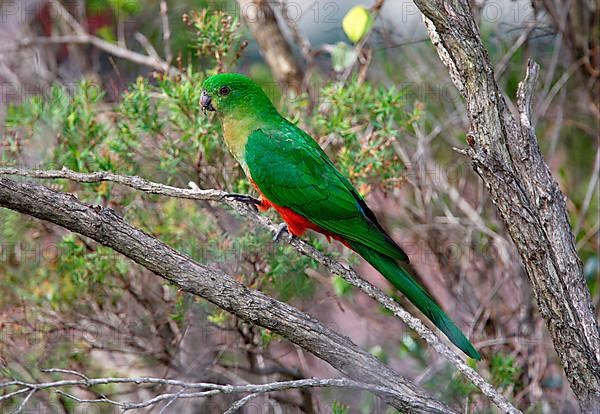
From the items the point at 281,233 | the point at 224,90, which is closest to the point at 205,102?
the point at 224,90

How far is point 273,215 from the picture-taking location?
3.56 m

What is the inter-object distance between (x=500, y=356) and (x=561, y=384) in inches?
24.5

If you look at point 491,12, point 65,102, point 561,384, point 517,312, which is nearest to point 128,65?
point 65,102

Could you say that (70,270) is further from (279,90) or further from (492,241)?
(492,241)

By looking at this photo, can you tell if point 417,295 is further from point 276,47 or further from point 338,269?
point 276,47

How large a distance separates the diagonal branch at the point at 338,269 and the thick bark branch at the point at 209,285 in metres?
0.12

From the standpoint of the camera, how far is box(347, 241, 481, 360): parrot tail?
8.82 ft

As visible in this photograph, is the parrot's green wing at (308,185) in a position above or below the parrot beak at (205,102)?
below

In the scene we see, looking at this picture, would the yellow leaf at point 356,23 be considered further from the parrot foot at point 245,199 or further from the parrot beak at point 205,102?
the parrot foot at point 245,199

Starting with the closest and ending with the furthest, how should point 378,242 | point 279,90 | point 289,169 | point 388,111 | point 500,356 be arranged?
point 378,242, point 289,169, point 388,111, point 500,356, point 279,90

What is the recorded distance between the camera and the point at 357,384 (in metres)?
2.21

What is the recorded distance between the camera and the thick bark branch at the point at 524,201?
230cm

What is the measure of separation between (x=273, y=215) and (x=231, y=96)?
0.59m

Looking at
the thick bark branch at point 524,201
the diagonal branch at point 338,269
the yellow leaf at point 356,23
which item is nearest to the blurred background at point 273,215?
the yellow leaf at point 356,23
